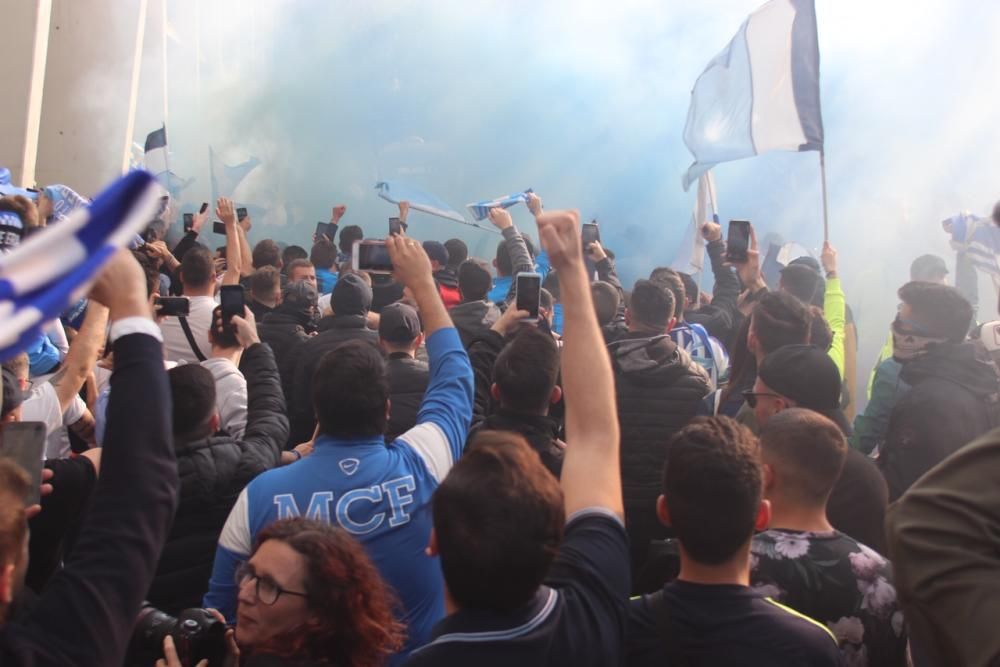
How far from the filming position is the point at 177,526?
9.09ft

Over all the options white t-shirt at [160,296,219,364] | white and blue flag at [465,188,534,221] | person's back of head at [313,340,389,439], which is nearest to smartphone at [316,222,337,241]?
white and blue flag at [465,188,534,221]

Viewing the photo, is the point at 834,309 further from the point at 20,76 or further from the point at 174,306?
the point at 20,76

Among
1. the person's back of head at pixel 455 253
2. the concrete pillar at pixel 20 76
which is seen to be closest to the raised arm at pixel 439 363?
the person's back of head at pixel 455 253

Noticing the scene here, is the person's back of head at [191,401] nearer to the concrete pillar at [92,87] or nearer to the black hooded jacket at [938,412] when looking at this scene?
the black hooded jacket at [938,412]

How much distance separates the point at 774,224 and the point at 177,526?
941 cm

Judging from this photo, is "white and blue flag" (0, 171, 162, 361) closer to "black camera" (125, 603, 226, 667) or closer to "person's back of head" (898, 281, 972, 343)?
"black camera" (125, 603, 226, 667)

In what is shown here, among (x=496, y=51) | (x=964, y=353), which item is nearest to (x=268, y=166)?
(x=496, y=51)

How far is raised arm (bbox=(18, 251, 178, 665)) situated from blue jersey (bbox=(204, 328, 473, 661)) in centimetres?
92

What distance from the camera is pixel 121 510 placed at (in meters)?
1.43

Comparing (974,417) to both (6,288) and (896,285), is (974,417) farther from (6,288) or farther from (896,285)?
(896,285)

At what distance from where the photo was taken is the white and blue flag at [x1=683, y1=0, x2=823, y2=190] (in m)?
6.38

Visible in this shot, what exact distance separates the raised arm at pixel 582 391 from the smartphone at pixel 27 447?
0.93 m

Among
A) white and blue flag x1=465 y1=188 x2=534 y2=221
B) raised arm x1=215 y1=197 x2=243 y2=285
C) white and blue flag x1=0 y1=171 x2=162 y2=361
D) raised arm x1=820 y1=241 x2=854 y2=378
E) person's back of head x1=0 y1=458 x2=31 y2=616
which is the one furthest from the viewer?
white and blue flag x1=465 y1=188 x2=534 y2=221

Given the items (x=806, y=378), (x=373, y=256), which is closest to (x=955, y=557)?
(x=806, y=378)
